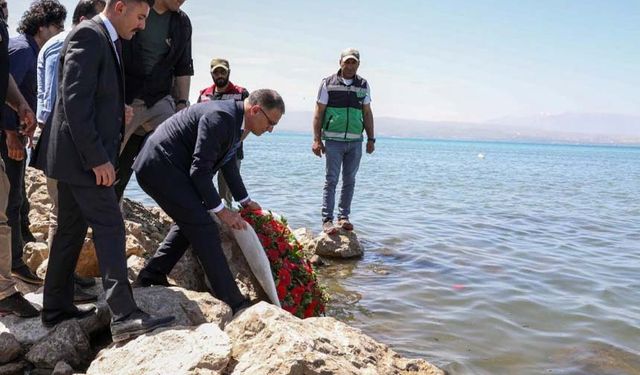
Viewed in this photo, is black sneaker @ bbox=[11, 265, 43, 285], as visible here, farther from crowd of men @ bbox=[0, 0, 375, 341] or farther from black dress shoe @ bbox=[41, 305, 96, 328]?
black dress shoe @ bbox=[41, 305, 96, 328]

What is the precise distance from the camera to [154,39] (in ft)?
15.4

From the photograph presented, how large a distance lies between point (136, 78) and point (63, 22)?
0.88 metres

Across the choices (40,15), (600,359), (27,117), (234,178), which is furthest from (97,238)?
(600,359)

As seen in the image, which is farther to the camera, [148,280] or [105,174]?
[148,280]

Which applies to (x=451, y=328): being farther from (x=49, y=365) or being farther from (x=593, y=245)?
(x=593, y=245)

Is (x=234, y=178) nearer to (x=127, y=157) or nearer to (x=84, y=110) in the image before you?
(x=127, y=157)

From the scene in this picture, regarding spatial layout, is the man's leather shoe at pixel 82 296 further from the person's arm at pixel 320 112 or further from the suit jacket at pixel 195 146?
the person's arm at pixel 320 112

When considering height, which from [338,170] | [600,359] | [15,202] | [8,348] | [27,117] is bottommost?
[600,359]

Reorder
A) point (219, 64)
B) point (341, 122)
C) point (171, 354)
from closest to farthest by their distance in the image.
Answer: point (171, 354)
point (219, 64)
point (341, 122)

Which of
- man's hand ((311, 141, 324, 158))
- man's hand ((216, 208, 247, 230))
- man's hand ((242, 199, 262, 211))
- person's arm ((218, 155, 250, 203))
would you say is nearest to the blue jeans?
man's hand ((311, 141, 324, 158))

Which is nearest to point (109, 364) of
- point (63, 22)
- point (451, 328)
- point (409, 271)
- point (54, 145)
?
point (54, 145)

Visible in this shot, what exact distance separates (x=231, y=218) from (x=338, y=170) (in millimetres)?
4304

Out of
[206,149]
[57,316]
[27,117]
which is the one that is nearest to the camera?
[57,316]

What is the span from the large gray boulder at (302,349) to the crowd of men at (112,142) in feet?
1.96
